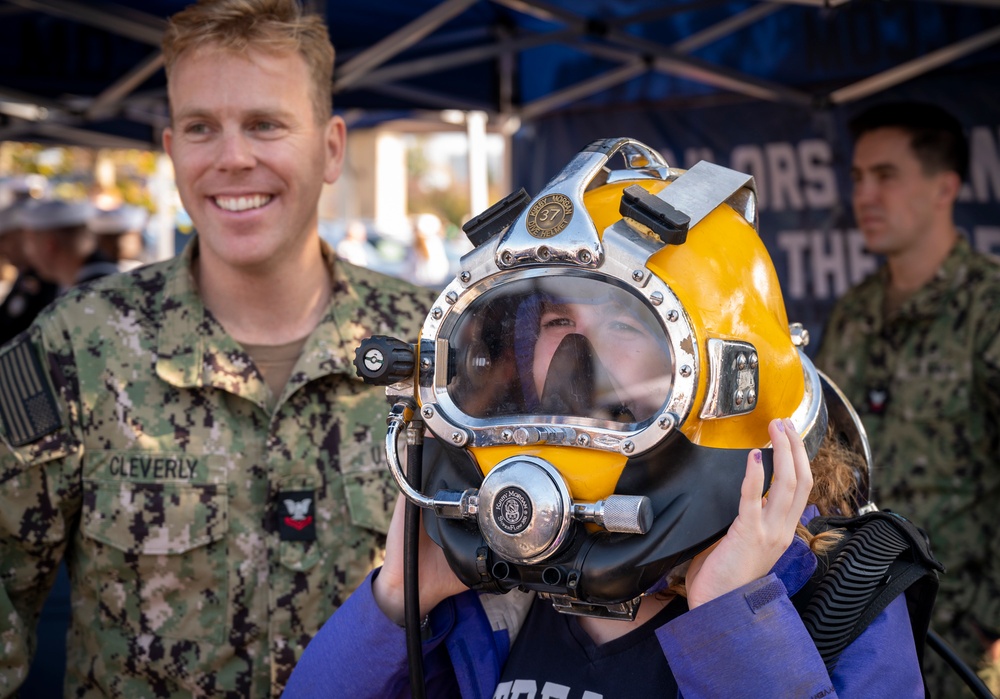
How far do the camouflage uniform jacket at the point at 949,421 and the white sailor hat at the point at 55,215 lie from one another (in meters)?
4.99

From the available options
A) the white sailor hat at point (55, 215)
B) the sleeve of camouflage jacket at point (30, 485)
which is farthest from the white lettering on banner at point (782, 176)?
the white sailor hat at point (55, 215)

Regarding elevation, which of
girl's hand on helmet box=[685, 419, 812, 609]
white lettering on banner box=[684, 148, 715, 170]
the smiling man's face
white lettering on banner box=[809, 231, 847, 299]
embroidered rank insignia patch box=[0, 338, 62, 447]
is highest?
white lettering on banner box=[684, 148, 715, 170]

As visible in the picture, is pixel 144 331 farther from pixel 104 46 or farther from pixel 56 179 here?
pixel 56 179

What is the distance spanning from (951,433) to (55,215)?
5480 millimetres

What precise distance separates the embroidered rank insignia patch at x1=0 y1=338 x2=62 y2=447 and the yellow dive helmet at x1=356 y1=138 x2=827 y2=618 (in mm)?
1040

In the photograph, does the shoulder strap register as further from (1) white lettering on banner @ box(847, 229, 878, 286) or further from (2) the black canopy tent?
(1) white lettering on banner @ box(847, 229, 878, 286)

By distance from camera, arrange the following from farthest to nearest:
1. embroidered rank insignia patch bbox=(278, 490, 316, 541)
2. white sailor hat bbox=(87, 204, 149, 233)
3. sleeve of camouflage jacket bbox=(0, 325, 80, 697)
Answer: white sailor hat bbox=(87, 204, 149, 233) → embroidered rank insignia patch bbox=(278, 490, 316, 541) → sleeve of camouflage jacket bbox=(0, 325, 80, 697)

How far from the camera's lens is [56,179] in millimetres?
14727

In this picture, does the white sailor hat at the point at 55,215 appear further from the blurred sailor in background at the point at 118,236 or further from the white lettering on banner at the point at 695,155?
the white lettering on banner at the point at 695,155

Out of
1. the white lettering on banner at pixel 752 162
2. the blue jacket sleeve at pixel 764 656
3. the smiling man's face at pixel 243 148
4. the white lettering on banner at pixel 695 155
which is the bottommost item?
the blue jacket sleeve at pixel 764 656

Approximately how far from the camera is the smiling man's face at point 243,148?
7.66ft

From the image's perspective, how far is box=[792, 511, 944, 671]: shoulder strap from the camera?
1468 mm

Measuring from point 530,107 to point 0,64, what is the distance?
2.37 metres

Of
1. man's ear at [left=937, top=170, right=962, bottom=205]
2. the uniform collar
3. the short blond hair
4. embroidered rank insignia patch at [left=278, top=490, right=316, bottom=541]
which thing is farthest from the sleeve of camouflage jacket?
man's ear at [left=937, top=170, right=962, bottom=205]
